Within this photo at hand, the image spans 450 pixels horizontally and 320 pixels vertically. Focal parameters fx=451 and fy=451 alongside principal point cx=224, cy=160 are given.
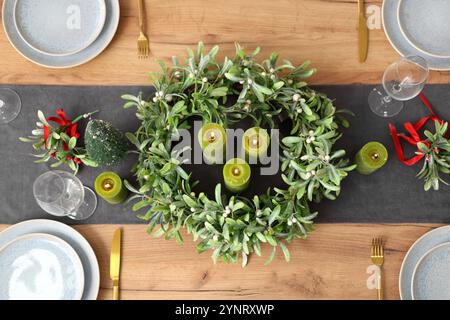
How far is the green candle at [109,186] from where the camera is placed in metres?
0.96

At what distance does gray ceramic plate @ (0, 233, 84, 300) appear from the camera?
979mm

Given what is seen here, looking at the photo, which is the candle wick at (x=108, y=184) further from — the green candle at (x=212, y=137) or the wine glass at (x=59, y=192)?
the green candle at (x=212, y=137)

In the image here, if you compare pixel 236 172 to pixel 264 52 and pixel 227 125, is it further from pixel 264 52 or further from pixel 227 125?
pixel 264 52

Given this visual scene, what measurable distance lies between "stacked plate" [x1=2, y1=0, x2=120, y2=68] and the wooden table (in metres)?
0.02

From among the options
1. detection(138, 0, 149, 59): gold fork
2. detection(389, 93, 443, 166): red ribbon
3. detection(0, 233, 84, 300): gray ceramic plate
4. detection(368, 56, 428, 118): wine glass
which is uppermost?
detection(138, 0, 149, 59): gold fork

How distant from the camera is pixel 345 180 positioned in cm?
104

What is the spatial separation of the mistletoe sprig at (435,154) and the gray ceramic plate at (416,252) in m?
0.10

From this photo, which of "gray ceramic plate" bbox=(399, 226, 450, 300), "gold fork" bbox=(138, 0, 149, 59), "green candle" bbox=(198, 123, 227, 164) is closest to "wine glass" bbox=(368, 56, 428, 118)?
"gray ceramic plate" bbox=(399, 226, 450, 300)

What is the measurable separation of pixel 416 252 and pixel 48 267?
814mm

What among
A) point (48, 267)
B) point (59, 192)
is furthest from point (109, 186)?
point (48, 267)

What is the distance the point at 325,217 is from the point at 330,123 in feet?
0.77

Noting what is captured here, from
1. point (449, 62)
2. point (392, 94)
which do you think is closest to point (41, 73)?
point (392, 94)

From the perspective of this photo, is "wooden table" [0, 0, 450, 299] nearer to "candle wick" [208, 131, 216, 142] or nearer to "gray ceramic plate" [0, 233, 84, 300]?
"gray ceramic plate" [0, 233, 84, 300]
